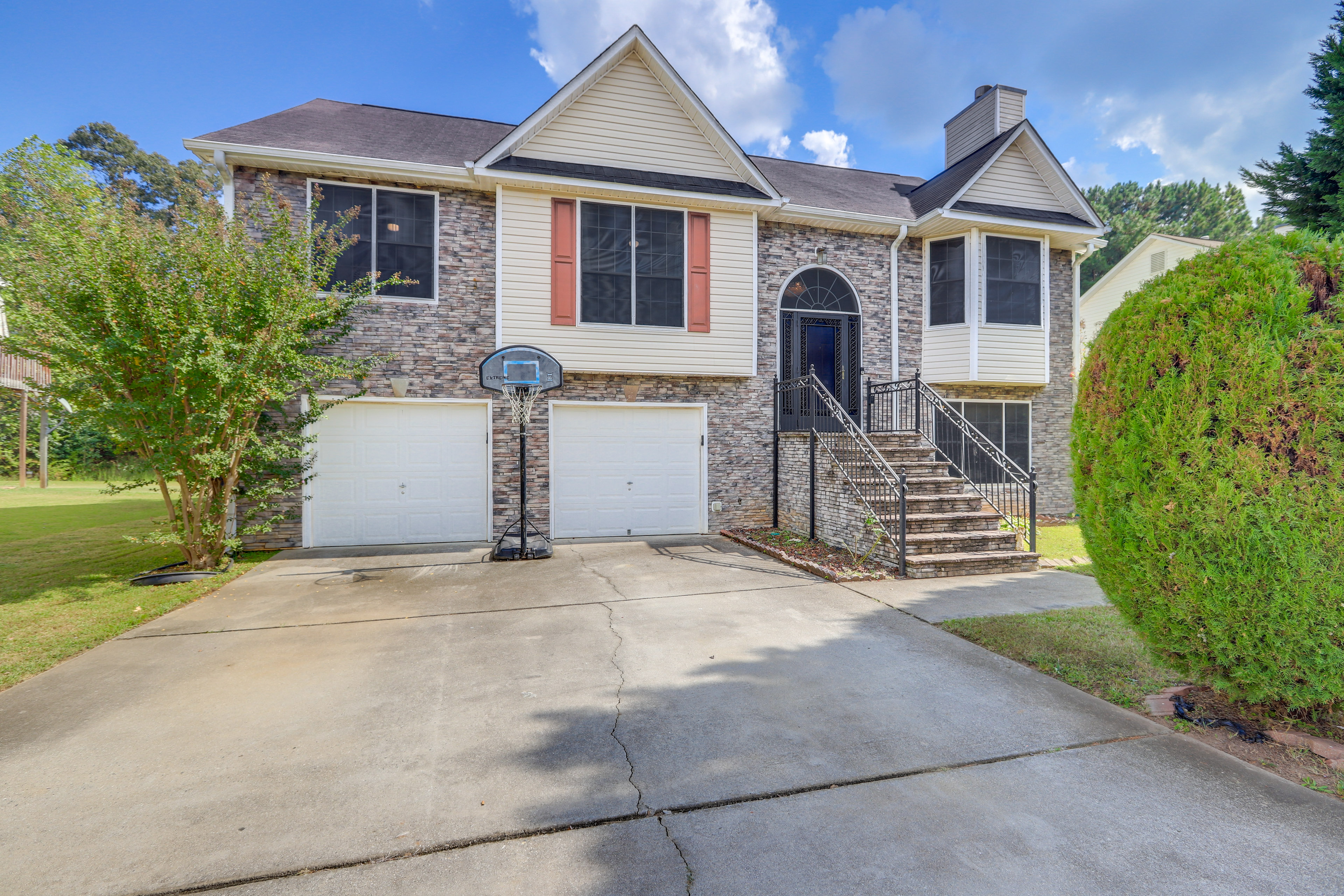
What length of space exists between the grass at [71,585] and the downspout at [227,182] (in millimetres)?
5014

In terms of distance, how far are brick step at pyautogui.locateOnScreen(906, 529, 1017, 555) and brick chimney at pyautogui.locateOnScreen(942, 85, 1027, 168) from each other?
9.23 meters

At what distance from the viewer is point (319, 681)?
12.3 ft

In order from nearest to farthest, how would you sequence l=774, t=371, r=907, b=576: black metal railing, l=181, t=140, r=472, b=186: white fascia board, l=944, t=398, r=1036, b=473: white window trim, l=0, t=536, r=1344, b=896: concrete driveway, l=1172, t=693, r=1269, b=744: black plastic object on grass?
l=0, t=536, r=1344, b=896: concrete driveway, l=1172, t=693, r=1269, b=744: black plastic object on grass, l=774, t=371, r=907, b=576: black metal railing, l=181, t=140, r=472, b=186: white fascia board, l=944, t=398, r=1036, b=473: white window trim

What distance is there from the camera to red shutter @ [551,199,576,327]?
28.7ft

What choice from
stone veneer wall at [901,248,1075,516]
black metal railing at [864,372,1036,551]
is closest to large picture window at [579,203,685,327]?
black metal railing at [864,372,1036,551]

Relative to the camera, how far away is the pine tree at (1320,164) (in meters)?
7.64

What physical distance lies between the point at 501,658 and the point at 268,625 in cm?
246

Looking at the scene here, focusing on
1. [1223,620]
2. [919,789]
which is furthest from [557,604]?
[1223,620]

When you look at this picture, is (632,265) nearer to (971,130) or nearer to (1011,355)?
(1011,355)

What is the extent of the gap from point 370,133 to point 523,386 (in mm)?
5303

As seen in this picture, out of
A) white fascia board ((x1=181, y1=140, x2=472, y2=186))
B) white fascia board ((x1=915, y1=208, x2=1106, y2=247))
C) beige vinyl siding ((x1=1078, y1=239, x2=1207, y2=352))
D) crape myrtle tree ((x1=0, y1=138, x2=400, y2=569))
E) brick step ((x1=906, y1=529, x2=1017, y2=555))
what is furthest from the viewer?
beige vinyl siding ((x1=1078, y1=239, x2=1207, y2=352))

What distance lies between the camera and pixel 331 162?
8.02 meters

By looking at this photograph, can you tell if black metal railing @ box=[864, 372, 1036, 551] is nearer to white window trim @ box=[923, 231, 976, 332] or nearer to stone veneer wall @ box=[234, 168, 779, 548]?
white window trim @ box=[923, 231, 976, 332]

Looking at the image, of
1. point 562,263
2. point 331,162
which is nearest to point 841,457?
point 562,263
